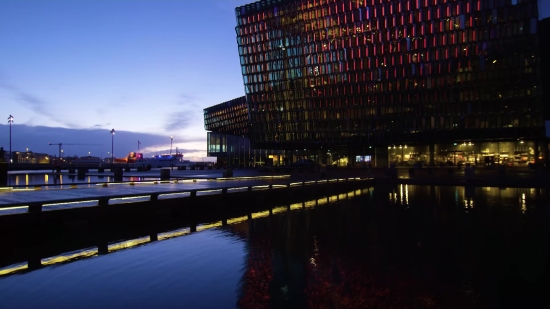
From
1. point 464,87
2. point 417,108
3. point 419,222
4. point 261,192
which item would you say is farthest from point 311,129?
point 419,222

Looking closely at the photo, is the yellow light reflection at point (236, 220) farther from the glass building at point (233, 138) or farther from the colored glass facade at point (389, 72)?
the glass building at point (233, 138)

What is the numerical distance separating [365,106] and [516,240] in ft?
258

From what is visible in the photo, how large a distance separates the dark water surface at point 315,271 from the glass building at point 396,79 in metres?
69.1

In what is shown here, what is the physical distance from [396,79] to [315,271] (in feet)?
268

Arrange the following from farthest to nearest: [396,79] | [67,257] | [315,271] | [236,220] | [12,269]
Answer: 1. [396,79]
2. [236,220]
3. [67,257]
4. [12,269]
5. [315,271]

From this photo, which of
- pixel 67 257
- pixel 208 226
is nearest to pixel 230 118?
pixel 208 226

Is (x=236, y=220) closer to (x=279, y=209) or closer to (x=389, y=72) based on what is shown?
(x=279, y=209)

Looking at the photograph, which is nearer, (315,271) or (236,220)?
(315,271)

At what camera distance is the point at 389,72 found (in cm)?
8600

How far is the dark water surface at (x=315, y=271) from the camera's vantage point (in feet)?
24.6

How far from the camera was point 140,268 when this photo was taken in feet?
32.9

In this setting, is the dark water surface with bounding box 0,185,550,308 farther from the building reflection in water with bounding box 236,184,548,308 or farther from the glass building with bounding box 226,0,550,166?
the glass building with bounding box 226,0,550,166

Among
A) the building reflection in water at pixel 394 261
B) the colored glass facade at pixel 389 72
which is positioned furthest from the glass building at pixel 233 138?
the building reflection in water at pixel 394 261

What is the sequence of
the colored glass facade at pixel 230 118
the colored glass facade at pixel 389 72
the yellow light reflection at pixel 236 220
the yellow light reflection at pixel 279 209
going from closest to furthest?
the yellow light reflection at pixel 236 220 < the yellow light reflection at pixel 279 209 < the colored glass facade at pixel 389 72 < the colored glass facade at pixel 230 118
